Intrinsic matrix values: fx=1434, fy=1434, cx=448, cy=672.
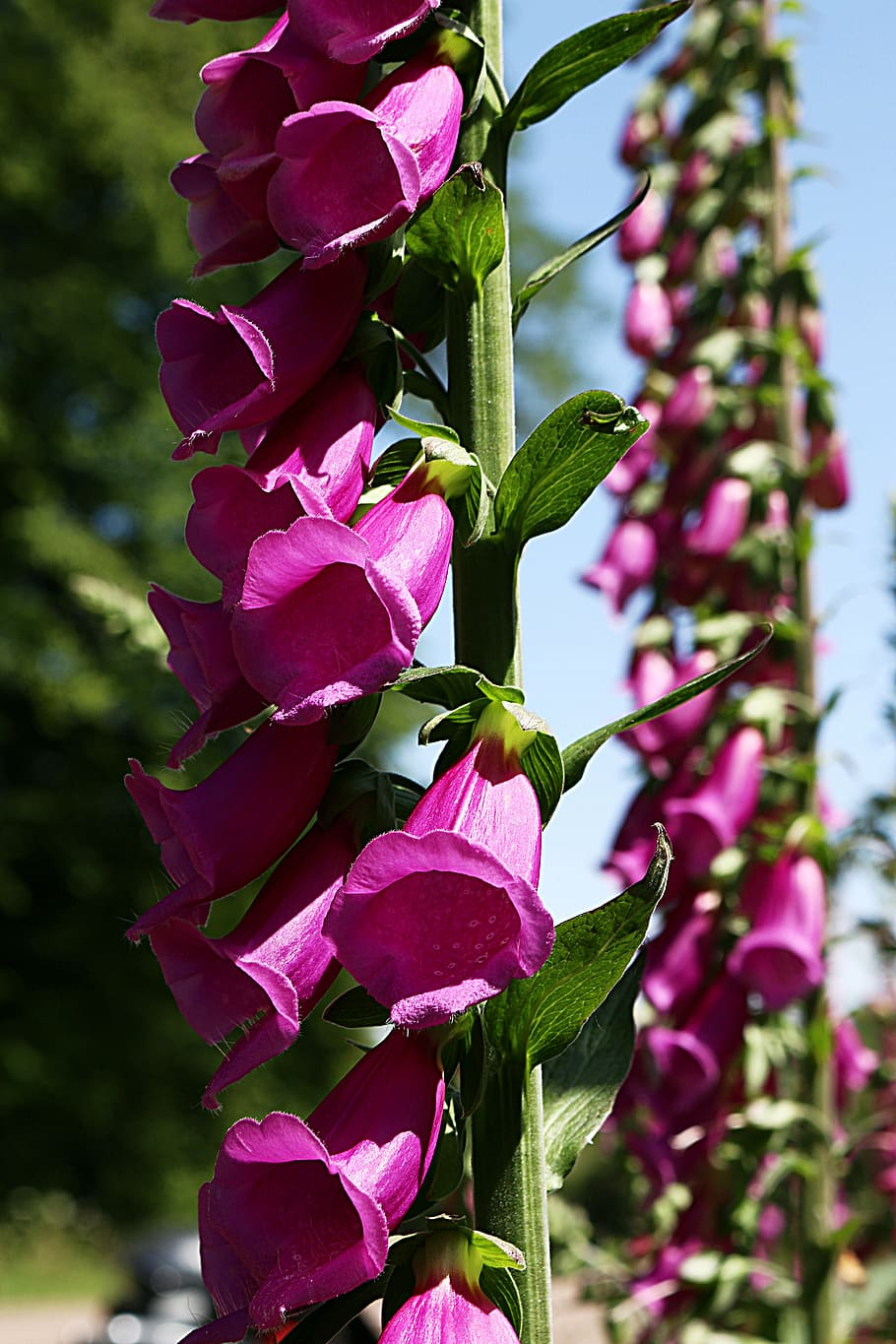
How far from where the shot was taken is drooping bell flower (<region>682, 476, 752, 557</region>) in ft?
5.55

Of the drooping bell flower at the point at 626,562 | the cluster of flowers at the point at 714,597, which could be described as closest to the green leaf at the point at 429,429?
the cluster of flowers at the point at 714,597

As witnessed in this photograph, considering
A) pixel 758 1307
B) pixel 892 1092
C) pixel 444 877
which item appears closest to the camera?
pixel 444 877

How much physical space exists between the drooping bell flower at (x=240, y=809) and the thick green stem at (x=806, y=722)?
1.17 metres

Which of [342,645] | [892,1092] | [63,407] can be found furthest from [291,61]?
[63,407]

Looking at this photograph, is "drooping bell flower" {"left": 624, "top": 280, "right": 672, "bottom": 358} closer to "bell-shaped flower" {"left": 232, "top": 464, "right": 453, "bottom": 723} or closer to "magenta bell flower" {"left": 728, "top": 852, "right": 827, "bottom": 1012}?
"magenta bell flower" {"left": 728, "top": 852, "right": 827, "bottom": 1012}

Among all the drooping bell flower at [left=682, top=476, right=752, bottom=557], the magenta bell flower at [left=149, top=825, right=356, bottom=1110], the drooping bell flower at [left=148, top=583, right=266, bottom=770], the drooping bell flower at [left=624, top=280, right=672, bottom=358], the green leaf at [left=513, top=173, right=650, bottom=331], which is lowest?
the magenta bell flower at [left=149, top=825, right=356, bottom=1110]

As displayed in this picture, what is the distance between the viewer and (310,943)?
518 millimetres

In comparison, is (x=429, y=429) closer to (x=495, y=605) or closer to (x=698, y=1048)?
(x=495, y=605)

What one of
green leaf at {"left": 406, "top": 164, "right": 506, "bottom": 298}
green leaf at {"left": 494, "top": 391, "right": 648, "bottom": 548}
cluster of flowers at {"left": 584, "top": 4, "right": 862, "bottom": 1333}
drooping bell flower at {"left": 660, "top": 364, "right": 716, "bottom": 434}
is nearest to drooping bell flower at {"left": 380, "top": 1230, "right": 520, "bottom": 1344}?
green leaf at {"left": 494, "top": 391, "right": 648, "bottom": 548}

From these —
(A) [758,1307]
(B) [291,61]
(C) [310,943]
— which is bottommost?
(A) [758,1307]

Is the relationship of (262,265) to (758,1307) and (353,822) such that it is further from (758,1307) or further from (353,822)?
(353,822)

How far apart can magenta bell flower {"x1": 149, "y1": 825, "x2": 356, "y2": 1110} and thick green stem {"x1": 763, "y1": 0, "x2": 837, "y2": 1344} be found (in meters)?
1.17

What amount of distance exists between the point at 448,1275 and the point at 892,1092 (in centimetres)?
162

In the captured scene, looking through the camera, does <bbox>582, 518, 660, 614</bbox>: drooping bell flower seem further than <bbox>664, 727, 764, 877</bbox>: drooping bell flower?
Yes
